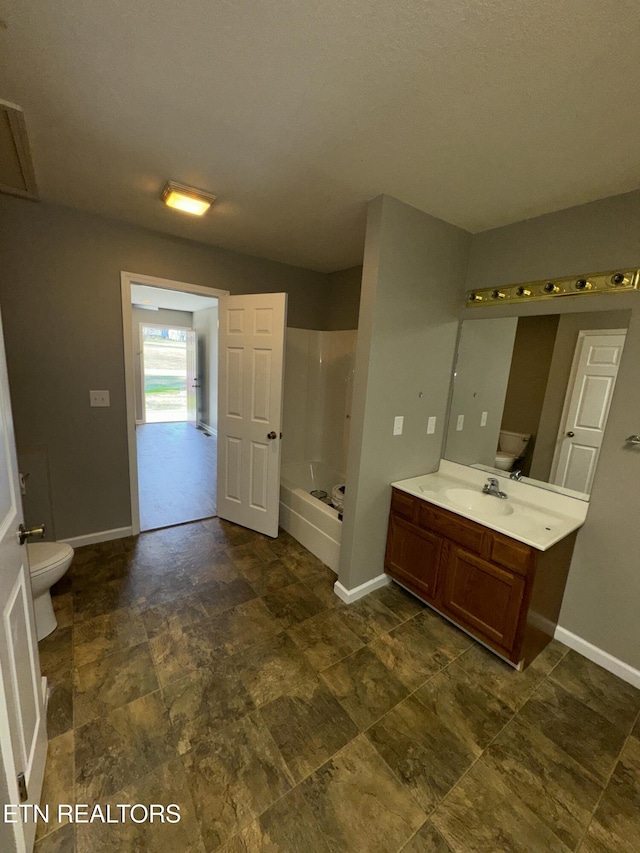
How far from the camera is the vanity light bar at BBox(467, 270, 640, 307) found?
1.70 meters

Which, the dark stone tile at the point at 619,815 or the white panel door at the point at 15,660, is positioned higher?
the white panel door at the point at 15,660

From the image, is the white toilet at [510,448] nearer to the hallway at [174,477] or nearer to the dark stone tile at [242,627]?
the dark stone tile at [242,627]

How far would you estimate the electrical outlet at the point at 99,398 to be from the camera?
2539 mm

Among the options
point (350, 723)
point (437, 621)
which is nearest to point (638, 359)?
point (437, 621)

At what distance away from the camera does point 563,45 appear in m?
0.97

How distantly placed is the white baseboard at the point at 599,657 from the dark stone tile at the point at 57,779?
2.43 m

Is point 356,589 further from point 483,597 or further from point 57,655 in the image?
point 57,655

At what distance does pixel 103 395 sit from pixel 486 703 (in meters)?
3.05

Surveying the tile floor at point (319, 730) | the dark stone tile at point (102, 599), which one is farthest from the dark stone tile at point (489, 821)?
the dark stone tile at point (102, 599)

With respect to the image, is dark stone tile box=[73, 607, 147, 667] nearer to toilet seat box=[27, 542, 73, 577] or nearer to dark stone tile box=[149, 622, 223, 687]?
dark stone tile box=[149, 622, 223, 687]

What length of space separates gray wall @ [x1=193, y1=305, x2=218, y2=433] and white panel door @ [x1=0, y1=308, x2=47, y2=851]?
18.7 feet

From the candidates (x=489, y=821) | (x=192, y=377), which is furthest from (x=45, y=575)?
(x=192, y=377)

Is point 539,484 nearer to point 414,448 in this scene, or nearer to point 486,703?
point 414,448

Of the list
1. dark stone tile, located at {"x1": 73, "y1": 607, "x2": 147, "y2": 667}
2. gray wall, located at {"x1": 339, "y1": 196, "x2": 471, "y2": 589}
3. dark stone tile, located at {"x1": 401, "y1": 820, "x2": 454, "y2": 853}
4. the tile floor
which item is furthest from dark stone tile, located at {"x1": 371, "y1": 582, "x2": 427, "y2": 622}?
dark stone tile, located at {"x1": 73, "y1": 607, "x2": 147, "y2": 667}
